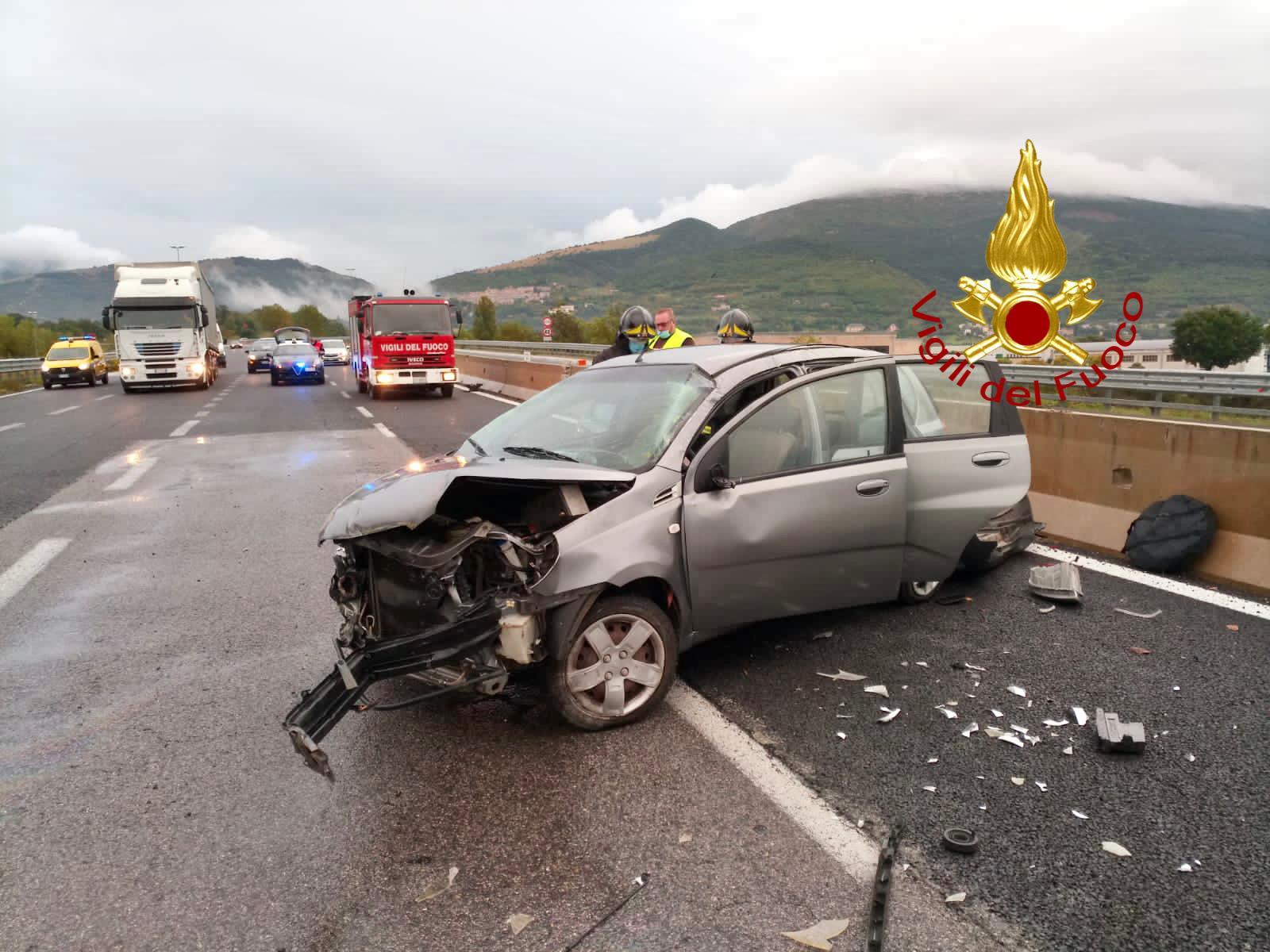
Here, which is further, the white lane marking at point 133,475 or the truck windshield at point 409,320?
the truck windshield at point 409,320

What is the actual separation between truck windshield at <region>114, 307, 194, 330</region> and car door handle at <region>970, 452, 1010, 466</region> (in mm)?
28216

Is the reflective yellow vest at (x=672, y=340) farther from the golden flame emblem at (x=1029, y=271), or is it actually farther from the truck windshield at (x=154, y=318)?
the truck windshield at (x=154, y=318)

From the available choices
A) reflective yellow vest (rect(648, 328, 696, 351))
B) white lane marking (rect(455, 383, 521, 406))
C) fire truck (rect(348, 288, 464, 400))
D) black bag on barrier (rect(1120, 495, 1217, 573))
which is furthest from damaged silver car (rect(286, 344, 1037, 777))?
fire truck (rect(348, 288, 464, 400))

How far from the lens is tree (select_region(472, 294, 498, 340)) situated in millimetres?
164775

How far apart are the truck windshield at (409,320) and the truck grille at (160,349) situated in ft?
27.8

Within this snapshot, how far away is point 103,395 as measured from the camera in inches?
1055

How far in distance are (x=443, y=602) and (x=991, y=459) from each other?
3.43 m

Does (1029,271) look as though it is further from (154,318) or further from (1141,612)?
(154,318)

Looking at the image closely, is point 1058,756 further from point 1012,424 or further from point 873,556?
point 1012,424

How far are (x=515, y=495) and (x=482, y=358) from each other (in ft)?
84.0

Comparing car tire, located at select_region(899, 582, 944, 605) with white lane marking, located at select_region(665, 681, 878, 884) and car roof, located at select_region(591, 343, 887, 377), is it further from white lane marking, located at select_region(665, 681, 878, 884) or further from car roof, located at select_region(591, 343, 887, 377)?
white lane marking, located at select_region(665, 681, 878, 884)

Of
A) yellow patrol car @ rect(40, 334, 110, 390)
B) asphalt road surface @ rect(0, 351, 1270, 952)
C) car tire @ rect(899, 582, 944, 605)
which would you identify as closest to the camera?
asphalt road surface @ rect(0, 351, 1270, 952)

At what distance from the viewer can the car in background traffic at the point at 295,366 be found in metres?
31.1

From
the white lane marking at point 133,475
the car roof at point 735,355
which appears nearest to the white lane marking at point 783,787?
the car roof at point 735,355
